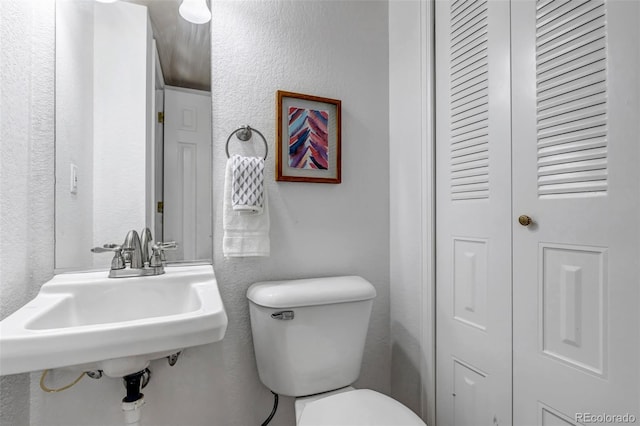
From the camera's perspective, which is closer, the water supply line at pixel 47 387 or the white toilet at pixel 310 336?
the water supply line at pixel 47 387

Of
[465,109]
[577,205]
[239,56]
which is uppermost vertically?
[239,56]

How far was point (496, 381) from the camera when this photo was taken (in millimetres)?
1000

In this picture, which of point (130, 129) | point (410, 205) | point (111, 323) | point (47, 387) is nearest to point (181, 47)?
point (130, 129)

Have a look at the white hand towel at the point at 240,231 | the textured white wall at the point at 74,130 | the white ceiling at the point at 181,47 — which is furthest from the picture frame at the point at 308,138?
the textured white wall at the point at 74,130

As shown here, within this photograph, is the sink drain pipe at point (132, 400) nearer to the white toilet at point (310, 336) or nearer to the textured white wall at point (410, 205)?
the white toilet at point (310, 336)

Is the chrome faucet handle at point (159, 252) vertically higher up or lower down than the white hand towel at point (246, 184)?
lower down

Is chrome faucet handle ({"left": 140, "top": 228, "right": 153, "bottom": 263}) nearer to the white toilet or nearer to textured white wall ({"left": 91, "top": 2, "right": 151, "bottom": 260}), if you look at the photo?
textured white wall ({"left": 91, "top": 2, "right": 151, "bottom": 260})

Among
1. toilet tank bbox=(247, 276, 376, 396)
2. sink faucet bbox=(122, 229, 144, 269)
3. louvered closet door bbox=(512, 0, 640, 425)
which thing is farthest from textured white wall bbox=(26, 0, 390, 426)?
louvered closet door bbox=(512, 0, 640, 425)

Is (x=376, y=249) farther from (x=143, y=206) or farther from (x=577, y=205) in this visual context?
(x=143, y=206)

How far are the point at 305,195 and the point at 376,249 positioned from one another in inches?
16.2

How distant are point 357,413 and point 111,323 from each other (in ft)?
2.29

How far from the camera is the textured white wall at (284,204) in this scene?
1.13 metres

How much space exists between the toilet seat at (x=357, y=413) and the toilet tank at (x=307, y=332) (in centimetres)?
13

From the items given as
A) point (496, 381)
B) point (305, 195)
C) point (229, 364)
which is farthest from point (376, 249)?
point (229, 364)
